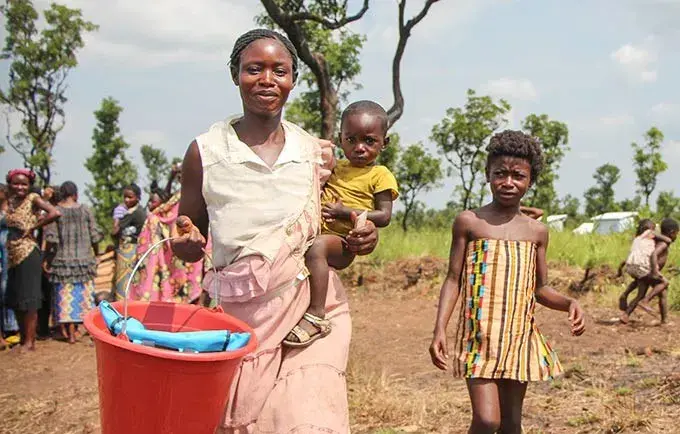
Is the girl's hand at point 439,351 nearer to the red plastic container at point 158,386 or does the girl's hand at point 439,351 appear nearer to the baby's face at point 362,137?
the baby's face at point 362,137

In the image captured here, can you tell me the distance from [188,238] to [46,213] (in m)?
5.64

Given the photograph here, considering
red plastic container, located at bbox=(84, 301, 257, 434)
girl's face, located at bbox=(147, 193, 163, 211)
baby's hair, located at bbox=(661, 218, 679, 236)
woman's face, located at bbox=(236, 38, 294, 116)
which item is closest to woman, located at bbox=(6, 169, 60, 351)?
girl's face, located at bbox=(147, 193, 163, 211)

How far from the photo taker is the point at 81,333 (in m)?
8.01

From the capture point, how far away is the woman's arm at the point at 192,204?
1946mm

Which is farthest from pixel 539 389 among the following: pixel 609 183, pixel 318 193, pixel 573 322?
pixel 609 183

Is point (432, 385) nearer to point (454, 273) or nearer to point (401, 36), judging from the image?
point (454, 273)

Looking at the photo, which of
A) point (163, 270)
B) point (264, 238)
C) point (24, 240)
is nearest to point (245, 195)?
point (264, 238)

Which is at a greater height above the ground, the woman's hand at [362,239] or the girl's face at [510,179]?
the girl's face at [510,179]

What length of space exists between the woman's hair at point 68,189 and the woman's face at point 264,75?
596 centimetres

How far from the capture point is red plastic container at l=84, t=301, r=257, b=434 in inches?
58.8

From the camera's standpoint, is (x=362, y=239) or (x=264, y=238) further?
(x=362, y=239)

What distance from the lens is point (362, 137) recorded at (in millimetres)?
2572

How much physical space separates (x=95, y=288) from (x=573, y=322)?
636cm

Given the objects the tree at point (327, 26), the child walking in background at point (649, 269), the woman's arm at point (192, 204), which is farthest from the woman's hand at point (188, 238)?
the child walking in background at point (649, 269)
